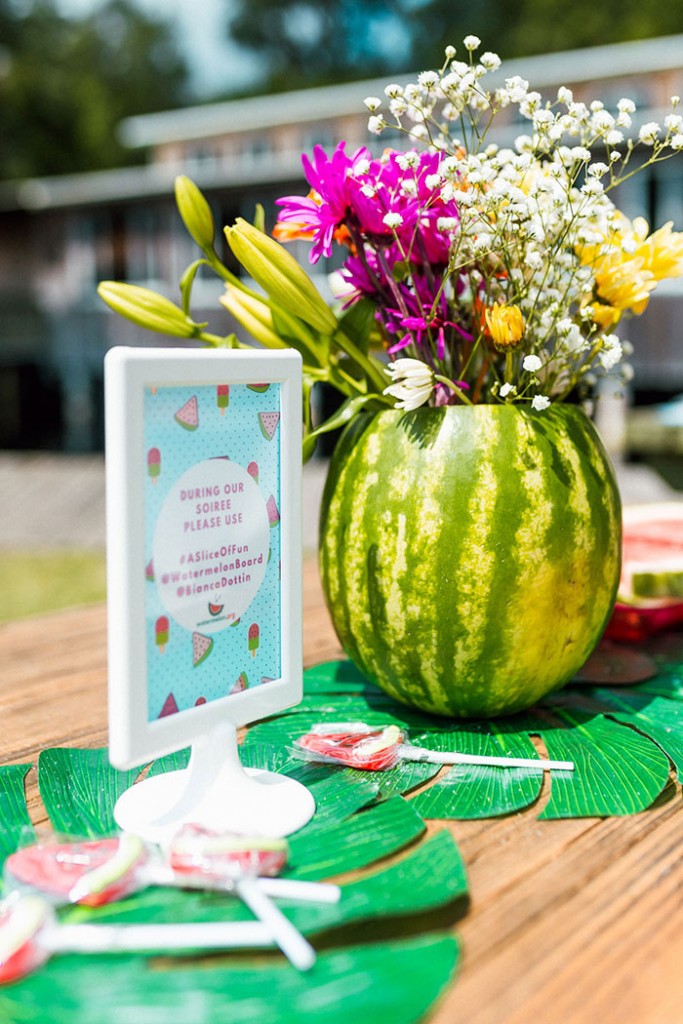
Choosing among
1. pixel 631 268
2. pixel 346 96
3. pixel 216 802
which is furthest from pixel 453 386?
pixel 346 96

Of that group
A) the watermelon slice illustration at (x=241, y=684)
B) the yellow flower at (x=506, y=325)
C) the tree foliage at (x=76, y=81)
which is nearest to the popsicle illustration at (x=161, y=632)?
the watermelon slice illustration at (x=241, y=684)

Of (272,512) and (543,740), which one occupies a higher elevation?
(272,512)

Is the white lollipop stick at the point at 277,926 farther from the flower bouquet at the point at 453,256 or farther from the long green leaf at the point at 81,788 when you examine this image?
the flower bouquet at the point at 453,256

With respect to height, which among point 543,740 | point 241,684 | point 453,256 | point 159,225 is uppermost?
point 159,225

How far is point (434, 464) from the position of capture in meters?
1.15

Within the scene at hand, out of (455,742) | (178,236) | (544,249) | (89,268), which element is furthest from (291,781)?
(89,268)

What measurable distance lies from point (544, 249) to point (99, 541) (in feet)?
26.5

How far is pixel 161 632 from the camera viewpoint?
874 mm

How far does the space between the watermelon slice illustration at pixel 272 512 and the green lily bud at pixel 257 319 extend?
1.19 ft

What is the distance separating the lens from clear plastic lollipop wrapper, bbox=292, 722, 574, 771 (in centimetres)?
107

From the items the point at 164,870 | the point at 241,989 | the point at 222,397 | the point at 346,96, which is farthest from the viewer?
the point at 346,96

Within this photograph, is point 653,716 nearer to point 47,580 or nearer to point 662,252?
point 662,252

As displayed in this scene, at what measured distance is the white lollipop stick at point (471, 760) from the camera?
1064mm

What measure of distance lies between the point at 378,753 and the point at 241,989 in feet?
1.36
